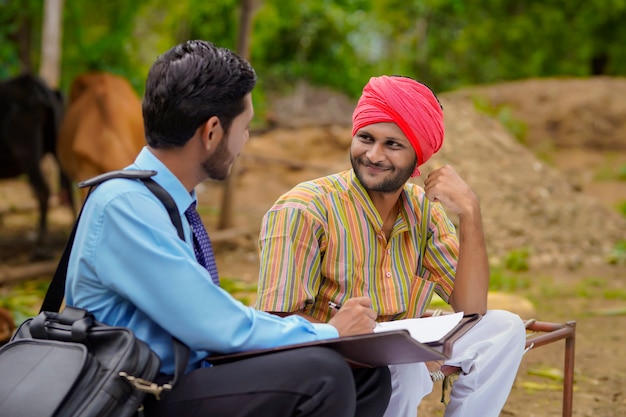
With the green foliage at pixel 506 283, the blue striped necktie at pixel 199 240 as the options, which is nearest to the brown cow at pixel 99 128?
the green foliage at pixel 506 283

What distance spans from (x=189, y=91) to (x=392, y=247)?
1.13 m

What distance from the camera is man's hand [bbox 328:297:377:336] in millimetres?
2420

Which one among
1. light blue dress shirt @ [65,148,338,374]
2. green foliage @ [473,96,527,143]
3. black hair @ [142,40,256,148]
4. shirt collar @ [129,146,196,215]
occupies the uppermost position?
black hair @ [142,40,256,148]

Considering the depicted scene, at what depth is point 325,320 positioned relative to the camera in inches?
118

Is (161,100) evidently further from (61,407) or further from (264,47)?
(264,47)

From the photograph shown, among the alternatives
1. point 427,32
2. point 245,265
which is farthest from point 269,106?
point 245,265

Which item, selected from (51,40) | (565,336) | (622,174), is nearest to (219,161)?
(565,336)

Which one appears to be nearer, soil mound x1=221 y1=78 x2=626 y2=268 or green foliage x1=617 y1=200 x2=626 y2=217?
soil mound x1=221 y1=78 x2=626 y2=268

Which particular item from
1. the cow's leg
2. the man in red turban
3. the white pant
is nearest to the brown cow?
the cow's leg

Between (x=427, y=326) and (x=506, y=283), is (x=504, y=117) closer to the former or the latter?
(x=506, y=283)

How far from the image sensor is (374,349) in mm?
2301

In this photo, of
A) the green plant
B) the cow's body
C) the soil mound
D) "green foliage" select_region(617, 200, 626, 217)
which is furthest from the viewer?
the green plant

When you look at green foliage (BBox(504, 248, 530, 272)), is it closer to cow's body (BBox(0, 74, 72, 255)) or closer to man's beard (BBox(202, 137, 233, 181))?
cow's body (BBox(0, 74, 72, 255))

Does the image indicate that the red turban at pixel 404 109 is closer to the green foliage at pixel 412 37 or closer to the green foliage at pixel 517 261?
the green foliage at pixel 517 261
